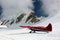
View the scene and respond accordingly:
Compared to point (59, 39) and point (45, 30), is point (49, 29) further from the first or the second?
point (59, 39)

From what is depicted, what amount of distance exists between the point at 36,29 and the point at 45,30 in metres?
2.77

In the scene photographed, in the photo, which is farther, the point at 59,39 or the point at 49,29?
the point at 49,29

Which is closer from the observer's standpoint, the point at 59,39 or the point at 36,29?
the point at 59,39

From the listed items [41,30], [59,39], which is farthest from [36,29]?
[59,39]

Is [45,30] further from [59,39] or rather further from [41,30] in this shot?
[59,39]

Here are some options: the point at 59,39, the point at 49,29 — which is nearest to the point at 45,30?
the point at 49,29

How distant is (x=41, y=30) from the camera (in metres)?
46.4

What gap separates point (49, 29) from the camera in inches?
1806

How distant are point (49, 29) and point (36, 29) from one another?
3.64 meters

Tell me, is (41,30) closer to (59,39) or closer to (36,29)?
(36,29)

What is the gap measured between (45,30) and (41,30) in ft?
3.57

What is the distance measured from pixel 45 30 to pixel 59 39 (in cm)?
1698

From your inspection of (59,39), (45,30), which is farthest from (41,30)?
(59,39)

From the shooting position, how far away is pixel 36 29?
47562 mm
